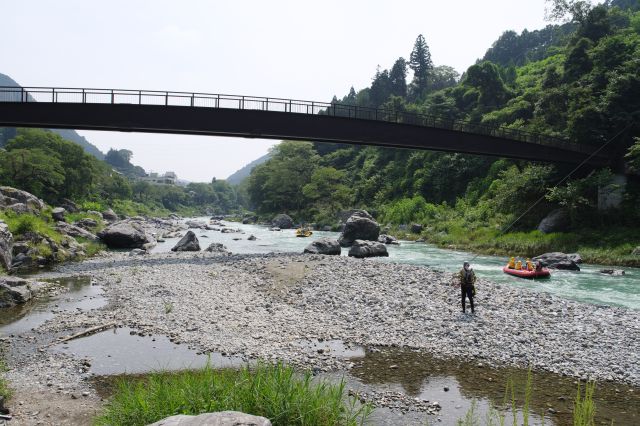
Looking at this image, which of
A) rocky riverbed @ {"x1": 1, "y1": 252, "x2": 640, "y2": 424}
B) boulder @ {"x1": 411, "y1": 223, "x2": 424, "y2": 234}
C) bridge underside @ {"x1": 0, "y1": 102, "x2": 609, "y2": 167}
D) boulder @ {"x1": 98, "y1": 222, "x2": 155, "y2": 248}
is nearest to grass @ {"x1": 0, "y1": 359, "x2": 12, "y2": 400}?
rocky riverbed @ {"x1": 1, "y1": 252, "x2": 640, "y2": 424}

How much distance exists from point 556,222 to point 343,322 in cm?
2852

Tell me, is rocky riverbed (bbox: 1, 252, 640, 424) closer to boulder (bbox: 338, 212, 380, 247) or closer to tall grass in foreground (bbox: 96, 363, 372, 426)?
tall grass in foreground (bbox: 96, 363, 372, 426)

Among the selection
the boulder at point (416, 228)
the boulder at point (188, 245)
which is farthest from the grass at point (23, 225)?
the boulder at point (416, 228)

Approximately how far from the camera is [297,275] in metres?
23.1

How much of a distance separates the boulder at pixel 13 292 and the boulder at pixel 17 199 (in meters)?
20.6

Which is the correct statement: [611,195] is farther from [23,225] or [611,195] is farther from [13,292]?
[23,225]

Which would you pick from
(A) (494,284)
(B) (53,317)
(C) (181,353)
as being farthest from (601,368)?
(B) (53,317)

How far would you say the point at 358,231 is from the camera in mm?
41906

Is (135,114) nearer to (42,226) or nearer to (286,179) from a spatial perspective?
(42,226)

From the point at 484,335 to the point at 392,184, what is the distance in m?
66.4

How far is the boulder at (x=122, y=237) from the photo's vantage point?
3816 cm

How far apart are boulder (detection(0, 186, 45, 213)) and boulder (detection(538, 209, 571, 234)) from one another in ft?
149

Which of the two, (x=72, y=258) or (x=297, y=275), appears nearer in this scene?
(x=297, y=275)

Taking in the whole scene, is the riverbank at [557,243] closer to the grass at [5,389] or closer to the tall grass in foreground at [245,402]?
the tall grass in foreground at [245,402]
